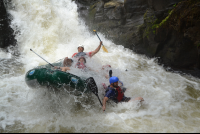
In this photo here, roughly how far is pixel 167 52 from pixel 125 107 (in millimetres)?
3712

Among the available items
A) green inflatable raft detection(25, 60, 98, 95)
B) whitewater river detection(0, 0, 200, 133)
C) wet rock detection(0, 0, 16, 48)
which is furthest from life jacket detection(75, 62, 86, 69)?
wet rock detection(0, 0, 16, 48)

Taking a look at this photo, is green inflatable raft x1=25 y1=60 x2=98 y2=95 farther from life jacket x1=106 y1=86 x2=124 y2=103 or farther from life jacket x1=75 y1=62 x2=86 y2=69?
life jacket x1=75 y1=62 x2=86 y2=69

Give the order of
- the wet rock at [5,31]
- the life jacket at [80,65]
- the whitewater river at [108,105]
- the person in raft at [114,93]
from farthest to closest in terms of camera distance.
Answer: the wet rock at [5,31] → the life jacket at [80,65] → the person in raft at [114,93] → the whitewater river at [108,105]

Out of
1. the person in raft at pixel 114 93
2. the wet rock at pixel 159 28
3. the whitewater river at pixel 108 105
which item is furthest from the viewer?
the wet rock at pixel 159 28

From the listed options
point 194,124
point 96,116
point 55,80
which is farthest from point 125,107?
point 55,80

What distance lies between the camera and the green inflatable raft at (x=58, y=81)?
3387 millimetres

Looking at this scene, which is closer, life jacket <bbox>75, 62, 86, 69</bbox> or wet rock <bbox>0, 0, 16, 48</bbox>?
life jacket <bbox>75, 62, 86, 69</bbox>

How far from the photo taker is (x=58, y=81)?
11.0 ft

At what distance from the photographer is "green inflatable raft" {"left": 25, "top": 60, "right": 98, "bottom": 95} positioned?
11.1ft

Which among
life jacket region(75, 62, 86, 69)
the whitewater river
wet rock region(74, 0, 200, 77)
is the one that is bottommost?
the whitewater river

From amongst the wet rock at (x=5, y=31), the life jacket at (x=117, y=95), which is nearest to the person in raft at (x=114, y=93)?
the life jacket at (x=117, y=95)

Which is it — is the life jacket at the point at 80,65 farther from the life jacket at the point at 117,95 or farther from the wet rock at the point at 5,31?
the wet rock at the point at 5,31

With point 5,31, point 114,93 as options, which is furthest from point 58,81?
point 5,31

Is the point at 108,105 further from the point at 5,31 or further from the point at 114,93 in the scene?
the point at 5,31
